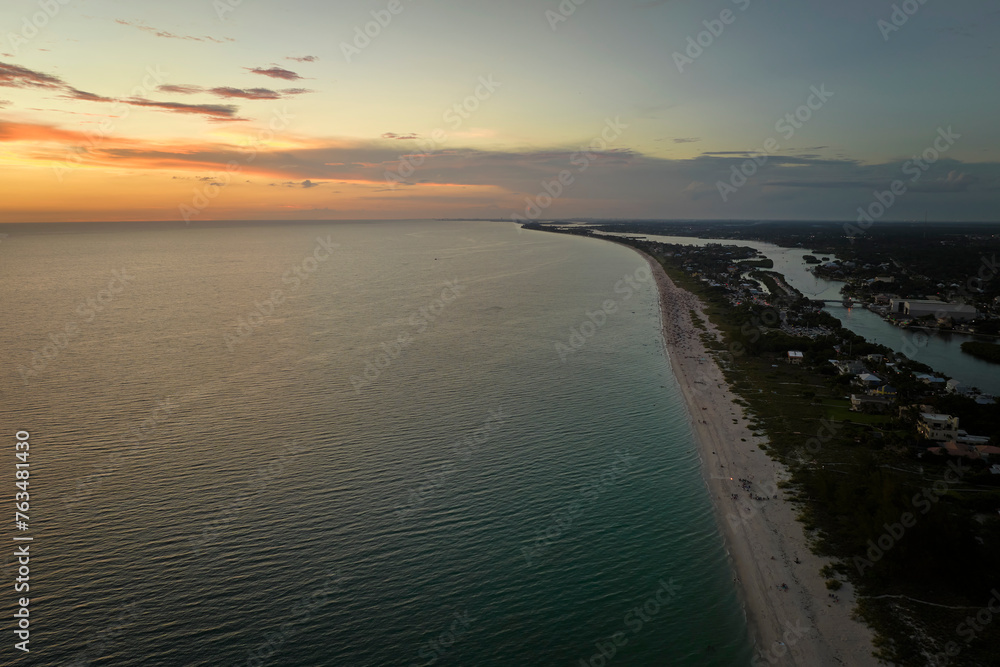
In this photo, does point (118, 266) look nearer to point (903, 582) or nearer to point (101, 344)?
point (101, 344)

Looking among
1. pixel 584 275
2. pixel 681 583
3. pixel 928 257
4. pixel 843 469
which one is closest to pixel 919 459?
pixel 843 469

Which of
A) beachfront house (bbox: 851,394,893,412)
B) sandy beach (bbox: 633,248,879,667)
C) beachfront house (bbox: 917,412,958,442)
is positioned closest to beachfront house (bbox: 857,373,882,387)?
beachfront house (bbox: 851,394,893,412)

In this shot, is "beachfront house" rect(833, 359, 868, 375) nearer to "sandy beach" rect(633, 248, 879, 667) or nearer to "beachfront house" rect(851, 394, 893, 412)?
"beachfront house" rect(851, 394, 893, 412)

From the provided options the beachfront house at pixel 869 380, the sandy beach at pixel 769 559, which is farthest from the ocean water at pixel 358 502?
the beachfront house at pixel 869 380

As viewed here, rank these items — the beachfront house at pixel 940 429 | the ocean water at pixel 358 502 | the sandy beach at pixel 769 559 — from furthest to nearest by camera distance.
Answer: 1. the beachfront house at pixel 940 429
2. the ocean water at pixel 358 502
3. the sandy beach at pixel 769 559

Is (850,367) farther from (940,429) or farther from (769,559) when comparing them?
(769,559)

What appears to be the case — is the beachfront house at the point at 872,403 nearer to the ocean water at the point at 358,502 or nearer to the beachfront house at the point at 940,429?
the beachfront house at the point at 940,429
